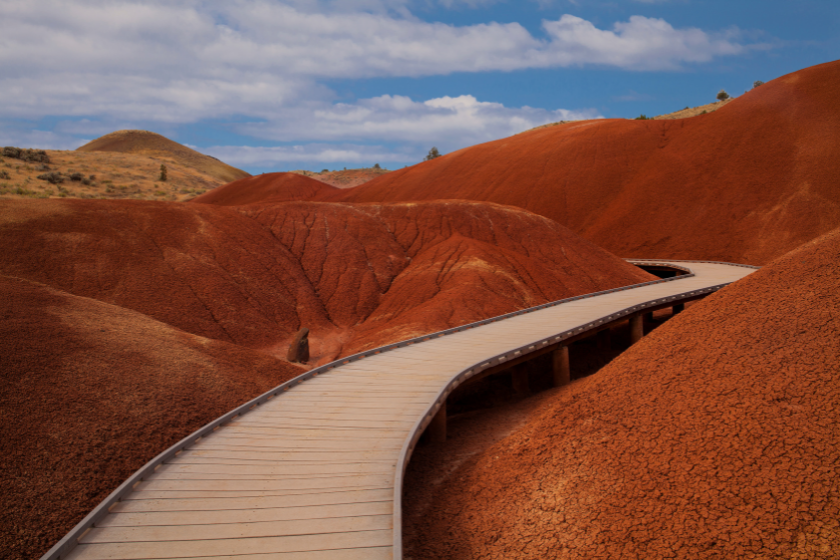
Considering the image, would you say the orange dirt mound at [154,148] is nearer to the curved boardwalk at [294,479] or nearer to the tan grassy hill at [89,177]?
the tan grassy hill at [89,177]

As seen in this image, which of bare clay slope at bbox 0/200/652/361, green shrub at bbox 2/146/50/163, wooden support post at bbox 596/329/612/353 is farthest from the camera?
green shrub at bbox 2/146/50/163

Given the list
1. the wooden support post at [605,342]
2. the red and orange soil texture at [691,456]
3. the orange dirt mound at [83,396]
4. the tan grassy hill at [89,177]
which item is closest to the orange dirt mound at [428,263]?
the wooden support post at [605,342]

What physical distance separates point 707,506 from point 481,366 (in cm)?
571

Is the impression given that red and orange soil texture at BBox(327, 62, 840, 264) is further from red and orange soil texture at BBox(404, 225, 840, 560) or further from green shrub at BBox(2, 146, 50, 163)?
green shrub at BBox(2, 146, 50, 163)

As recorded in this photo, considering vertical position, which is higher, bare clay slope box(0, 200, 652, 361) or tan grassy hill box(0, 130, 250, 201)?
tan grassy hill box(0, 130, 250, 201)

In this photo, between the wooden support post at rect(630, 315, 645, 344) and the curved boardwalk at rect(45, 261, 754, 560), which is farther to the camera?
the wooden support post at rect(630, 315, 645, 344)

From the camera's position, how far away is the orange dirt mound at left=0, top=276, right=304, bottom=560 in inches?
293

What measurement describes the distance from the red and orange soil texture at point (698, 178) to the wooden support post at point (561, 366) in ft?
104

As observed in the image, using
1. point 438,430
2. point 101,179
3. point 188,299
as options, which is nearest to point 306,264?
point 188,299

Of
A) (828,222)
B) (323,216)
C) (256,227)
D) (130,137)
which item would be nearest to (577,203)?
(828,222)

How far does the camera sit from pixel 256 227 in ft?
90.9

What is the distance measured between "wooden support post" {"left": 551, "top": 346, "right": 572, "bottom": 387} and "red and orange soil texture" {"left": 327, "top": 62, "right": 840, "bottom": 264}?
31607 mm

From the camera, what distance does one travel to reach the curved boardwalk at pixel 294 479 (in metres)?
5.05

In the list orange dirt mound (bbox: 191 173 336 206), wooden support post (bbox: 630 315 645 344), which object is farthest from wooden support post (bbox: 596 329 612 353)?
orange dirt mound (bbox: 191 173 336 206)
